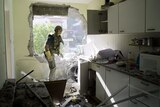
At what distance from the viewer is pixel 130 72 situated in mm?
2359

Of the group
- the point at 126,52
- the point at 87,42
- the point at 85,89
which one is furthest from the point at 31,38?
the point at 126,52

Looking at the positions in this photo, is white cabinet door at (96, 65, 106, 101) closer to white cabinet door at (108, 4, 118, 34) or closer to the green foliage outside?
white cabinet door at (108, 4, 118, 34)

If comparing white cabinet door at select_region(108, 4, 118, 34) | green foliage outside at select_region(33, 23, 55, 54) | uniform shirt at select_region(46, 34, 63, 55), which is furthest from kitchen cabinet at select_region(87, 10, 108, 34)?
green foliage outside at select_region(33, 23, 55, 54)

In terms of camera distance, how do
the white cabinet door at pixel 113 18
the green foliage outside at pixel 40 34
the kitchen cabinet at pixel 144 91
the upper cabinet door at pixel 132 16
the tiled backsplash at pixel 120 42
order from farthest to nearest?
the green foliage outside at pixel 40 34 < the white cabinet door at pixel 113 18 < the tiled backsplash at pixel 120 42 < the upper cabinet door at pixel 132 16 < the kitchen cabinet at pixel 144 91

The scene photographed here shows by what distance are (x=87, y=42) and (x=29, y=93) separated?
10.8 feet

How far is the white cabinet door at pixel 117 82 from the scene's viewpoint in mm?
2455

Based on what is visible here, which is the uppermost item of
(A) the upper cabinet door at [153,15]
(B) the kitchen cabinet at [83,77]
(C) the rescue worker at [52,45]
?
(A) the upper cabinet door at [153,15]

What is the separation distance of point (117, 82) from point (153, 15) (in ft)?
3.61

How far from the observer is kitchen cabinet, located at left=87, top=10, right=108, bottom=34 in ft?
11.8

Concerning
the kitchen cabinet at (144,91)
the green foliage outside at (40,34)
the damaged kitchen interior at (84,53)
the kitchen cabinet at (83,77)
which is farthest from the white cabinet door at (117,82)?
the green foliage outside at (40,34)

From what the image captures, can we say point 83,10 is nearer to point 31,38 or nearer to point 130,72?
point 31,38

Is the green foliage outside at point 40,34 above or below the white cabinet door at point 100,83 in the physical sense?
above

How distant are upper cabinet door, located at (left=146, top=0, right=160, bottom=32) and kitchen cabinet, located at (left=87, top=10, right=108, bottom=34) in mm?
1339

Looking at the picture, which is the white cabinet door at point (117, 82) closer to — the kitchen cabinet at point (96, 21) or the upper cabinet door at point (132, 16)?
the upper cabinet door at point (132, 16)
